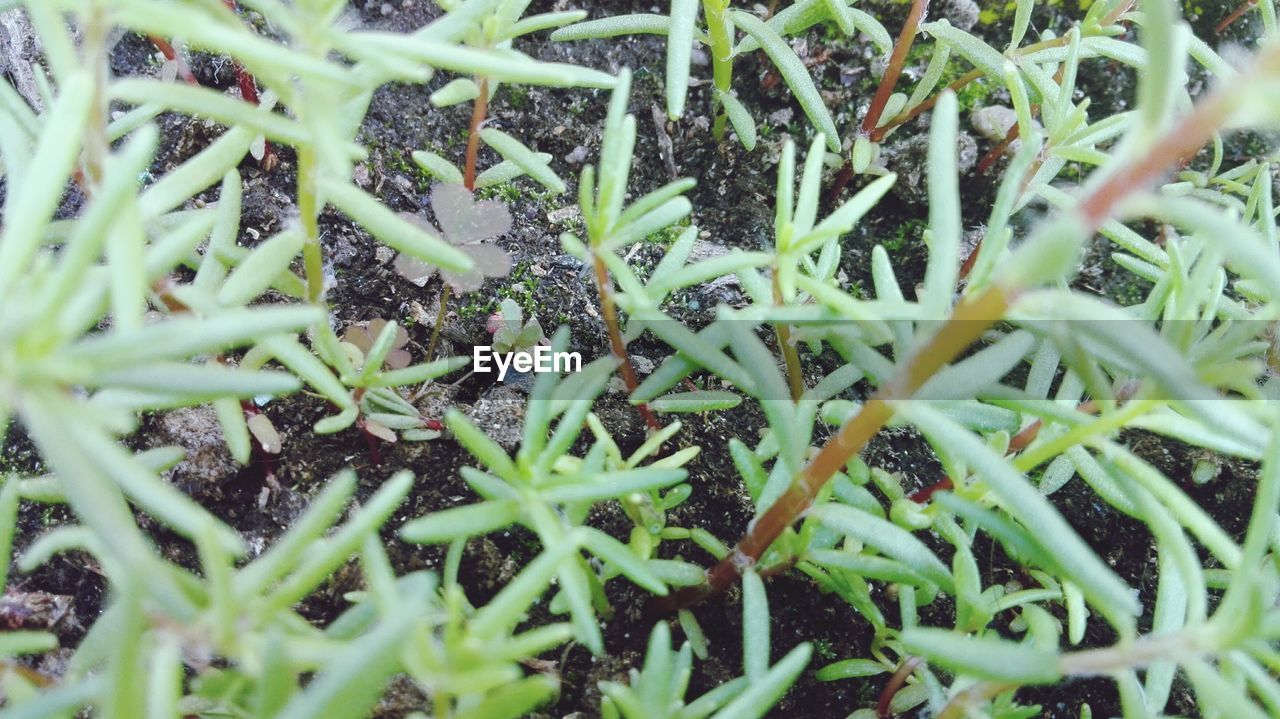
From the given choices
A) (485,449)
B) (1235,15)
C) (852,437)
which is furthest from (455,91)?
(1235,15)

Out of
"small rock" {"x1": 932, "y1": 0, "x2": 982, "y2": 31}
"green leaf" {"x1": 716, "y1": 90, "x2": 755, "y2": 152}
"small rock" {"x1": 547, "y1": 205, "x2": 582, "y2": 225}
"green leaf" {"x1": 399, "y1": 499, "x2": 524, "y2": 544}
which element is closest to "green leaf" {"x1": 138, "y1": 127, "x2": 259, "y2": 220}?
"green leaf" {"x1": 399, "y1": 499, "x2": 524, "y2": 544}

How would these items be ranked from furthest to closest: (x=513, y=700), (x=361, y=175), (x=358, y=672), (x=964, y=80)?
(x=964, y=80), (x=361, y=175), (x=513, y=700), (x=358, y=672)

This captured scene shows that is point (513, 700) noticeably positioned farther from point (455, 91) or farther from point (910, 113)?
point (910, 113)

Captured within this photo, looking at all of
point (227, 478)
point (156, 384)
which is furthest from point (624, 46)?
point (156, 384)

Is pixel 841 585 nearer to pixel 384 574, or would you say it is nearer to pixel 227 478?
pixel 384 574

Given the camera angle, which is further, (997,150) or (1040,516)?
(997,150)

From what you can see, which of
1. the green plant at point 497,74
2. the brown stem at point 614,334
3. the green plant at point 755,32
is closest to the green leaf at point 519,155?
the green plant at point 497,74

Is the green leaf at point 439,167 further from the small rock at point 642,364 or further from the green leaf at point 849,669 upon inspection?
the green leaf at point 849,669
